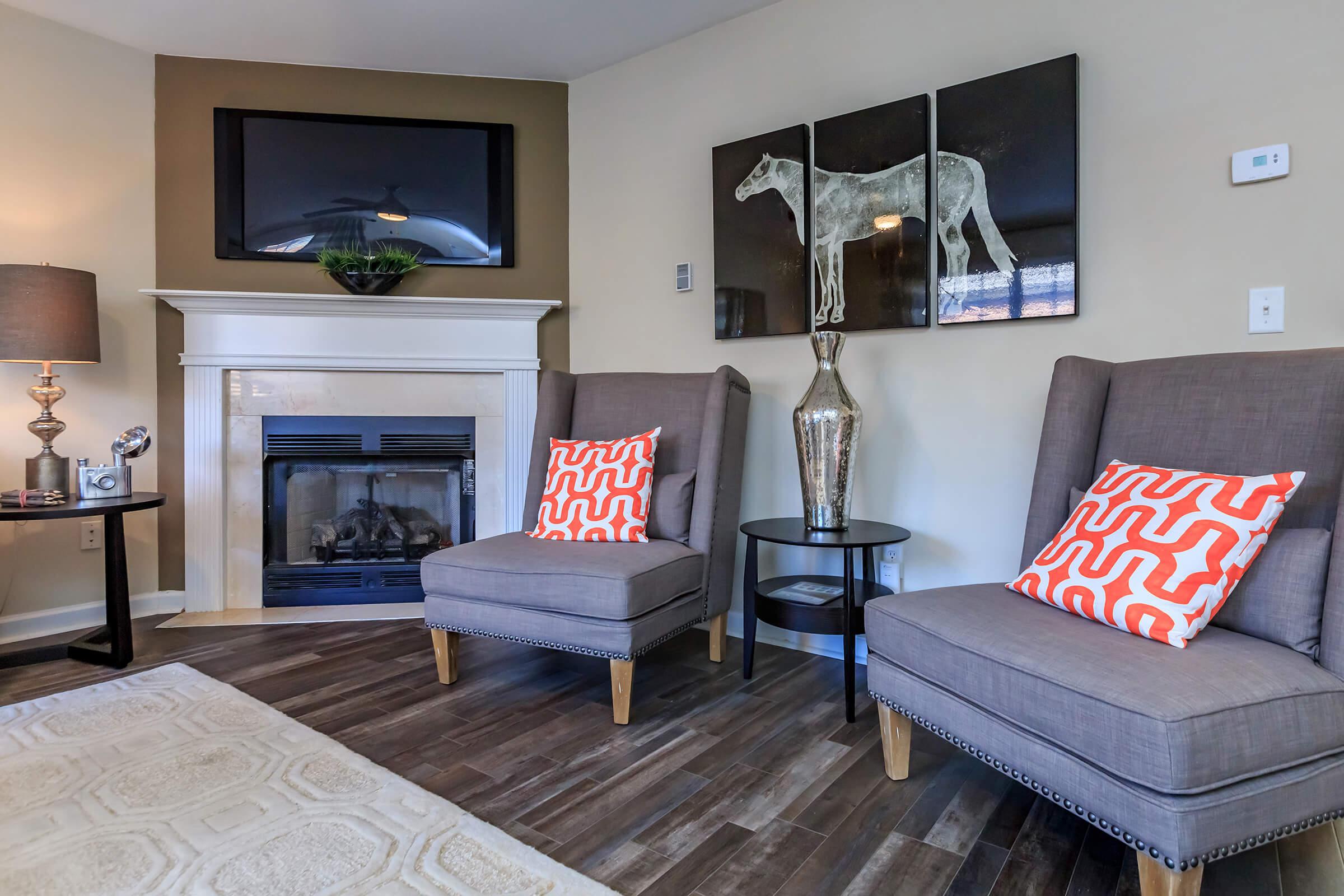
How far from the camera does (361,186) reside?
10.8 feet

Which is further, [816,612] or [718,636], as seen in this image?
[718,636]

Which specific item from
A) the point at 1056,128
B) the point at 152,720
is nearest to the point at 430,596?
the point at 152,720

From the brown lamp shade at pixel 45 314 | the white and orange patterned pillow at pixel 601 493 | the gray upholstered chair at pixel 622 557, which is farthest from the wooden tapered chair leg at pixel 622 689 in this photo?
the brown lamp shade at pixel 45 314

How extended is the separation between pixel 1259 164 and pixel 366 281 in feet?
10.1

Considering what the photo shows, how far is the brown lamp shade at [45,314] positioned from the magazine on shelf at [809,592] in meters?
2.58

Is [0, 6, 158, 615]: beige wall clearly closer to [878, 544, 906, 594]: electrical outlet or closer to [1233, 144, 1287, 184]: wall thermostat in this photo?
[878, 544, 906, 594]: electrical outlet

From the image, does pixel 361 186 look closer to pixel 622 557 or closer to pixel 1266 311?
pixel 622 557

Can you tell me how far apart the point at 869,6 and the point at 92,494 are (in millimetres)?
3232

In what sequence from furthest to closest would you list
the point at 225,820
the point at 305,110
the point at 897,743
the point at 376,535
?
1. the point at 376,535
2. the point at 305,110
3. the point at 897,743
4. the point at 225,820

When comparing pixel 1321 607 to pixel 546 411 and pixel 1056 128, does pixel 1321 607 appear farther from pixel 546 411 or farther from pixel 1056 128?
pixel 546 411

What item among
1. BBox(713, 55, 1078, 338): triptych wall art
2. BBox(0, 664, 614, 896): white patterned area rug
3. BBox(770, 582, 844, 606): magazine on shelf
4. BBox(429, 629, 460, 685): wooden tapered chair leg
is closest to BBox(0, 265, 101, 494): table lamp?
BBox(0, 664, 614, 896): white patterned area rug

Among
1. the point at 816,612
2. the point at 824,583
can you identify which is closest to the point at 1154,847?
the point at 816,612

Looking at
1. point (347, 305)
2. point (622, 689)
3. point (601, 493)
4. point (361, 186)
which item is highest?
point (361, 186)

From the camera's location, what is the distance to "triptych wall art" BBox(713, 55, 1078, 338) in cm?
215
